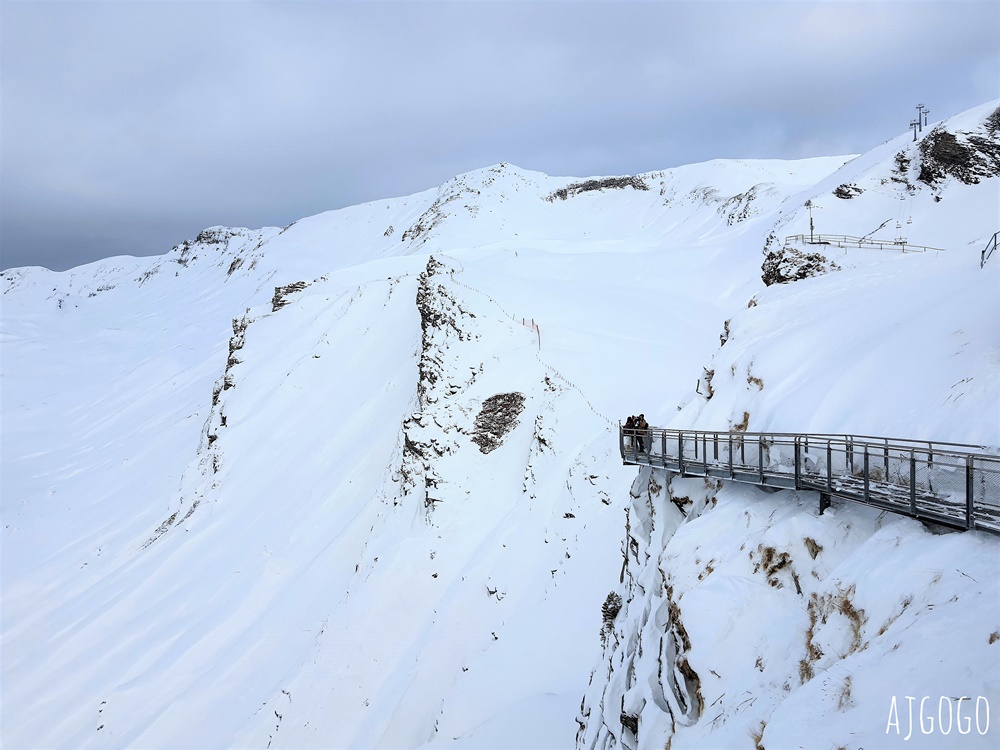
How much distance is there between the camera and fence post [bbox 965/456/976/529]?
733cm

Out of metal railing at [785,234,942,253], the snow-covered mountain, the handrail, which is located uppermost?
metal railing at [785,234,942,253]

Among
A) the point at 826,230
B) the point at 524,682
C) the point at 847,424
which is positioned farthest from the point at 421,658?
the point at 826,230

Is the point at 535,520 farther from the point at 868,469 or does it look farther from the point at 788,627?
the point at 868,469

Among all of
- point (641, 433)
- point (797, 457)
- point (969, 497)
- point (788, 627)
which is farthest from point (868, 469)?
point (641, 433)

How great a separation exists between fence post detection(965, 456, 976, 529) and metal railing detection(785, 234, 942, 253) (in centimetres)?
1679

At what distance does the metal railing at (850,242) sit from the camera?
2281 cm

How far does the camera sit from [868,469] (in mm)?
9055

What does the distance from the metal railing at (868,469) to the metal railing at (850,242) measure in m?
12.4

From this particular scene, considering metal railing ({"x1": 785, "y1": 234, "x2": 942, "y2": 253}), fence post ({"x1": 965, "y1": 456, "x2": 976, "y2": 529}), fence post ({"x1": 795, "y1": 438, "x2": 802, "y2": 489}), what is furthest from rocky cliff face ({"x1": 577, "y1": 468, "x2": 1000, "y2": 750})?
metal railing ({"x1": 785, "y1": 234, "x2": 942, "y2": 253})

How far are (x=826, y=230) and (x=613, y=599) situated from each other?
2008 centimetres

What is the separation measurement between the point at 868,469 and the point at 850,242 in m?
18.8

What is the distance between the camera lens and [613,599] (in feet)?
55.3

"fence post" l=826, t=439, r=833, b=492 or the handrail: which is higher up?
the handrail

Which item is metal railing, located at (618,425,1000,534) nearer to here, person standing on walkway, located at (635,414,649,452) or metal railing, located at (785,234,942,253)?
person standing on walkway, located at (635,414,649,452)
